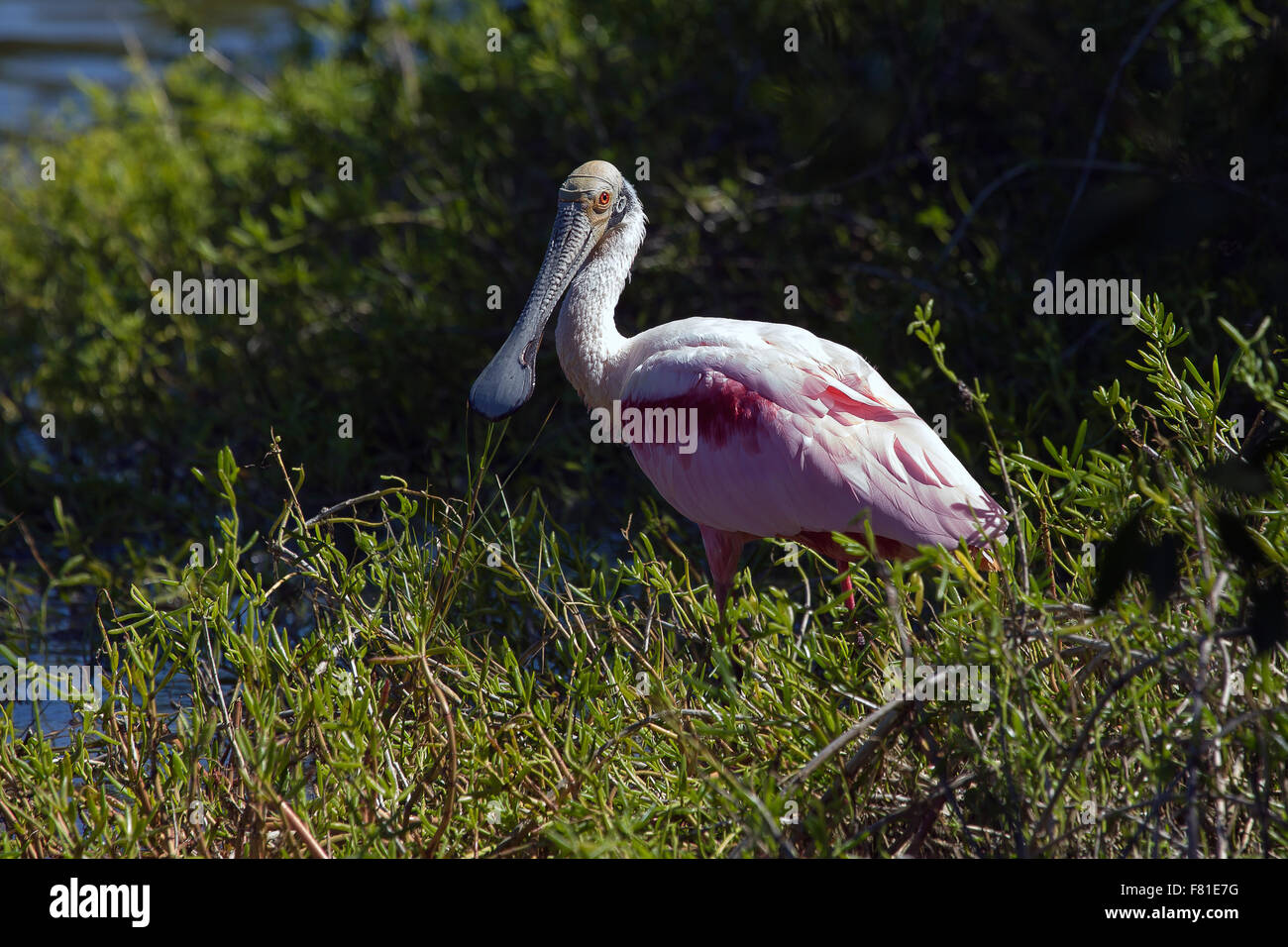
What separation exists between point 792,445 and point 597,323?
101 cm

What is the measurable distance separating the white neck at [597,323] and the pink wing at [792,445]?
19 centimetres

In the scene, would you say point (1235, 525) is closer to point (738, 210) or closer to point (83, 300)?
point (738, 210)

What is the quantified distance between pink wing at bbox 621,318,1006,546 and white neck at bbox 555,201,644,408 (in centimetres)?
19

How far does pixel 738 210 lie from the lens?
605cm
